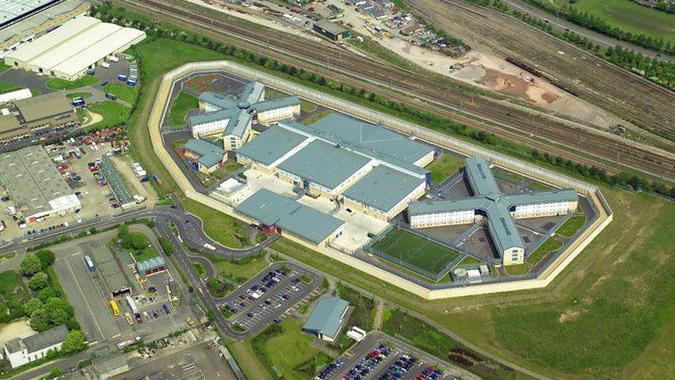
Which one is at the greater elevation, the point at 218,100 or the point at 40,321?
the point at 218,100

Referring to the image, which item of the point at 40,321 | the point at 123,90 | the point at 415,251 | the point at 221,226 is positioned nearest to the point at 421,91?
the point at 415,251

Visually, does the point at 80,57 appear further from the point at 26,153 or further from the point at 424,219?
the point at 424,219

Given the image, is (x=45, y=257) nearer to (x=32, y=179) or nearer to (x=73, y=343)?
(x=73, y=343)

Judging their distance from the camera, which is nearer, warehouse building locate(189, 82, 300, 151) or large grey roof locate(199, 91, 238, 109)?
warehouse building locate(189, 82, 300, 151)

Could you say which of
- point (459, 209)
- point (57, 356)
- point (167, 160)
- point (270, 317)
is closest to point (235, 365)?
point (270, 317)

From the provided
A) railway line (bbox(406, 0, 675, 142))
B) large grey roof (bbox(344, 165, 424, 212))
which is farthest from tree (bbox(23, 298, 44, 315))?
railway line (bbox(406, 0, 675, 142))

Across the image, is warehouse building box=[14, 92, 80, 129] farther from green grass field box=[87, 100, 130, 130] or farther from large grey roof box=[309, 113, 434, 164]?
large grey roof box=[309, 113, 434, 164]
